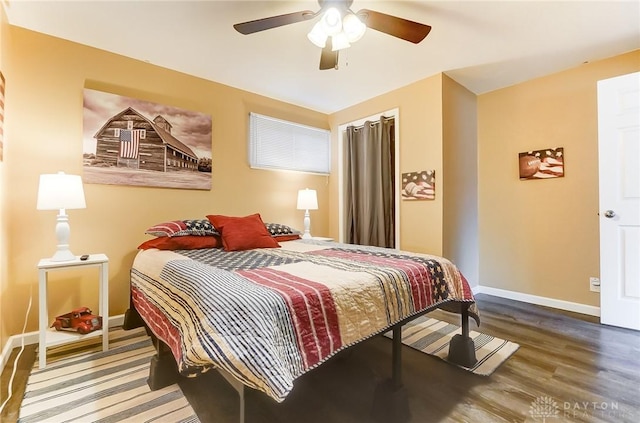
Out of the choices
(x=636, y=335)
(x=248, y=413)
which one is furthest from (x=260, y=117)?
(x=636, y=335)

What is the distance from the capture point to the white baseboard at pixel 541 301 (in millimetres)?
2704

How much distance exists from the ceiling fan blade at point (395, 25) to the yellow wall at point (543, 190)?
2154 millimetres

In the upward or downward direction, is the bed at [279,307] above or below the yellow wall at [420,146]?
below

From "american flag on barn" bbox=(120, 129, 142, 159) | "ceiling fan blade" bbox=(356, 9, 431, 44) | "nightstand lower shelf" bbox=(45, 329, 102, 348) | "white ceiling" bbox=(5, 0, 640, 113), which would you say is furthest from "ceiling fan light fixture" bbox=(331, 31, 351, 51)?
"nightstand lower shelf" bbox=(45, 329, 102, 348)

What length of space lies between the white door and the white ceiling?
0.49 meters

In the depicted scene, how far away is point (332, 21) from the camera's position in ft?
5.56

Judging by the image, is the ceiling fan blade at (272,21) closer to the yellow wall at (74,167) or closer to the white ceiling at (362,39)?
the white ceiling at (362,39)

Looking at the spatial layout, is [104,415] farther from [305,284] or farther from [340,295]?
[340,295]

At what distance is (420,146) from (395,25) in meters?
1.57

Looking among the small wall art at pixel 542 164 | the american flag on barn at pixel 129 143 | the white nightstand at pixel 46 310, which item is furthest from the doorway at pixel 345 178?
the white nightstand at pixel 46 310

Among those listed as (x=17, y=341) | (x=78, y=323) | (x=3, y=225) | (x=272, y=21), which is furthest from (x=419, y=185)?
(x=17, y=341)

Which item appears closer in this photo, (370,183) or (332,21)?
(332,21)

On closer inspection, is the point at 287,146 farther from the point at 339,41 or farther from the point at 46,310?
the point at 46,310

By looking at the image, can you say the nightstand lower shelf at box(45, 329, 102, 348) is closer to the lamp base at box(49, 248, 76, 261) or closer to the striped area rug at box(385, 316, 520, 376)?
the lamp base at box(49, 248, 76, 261)
